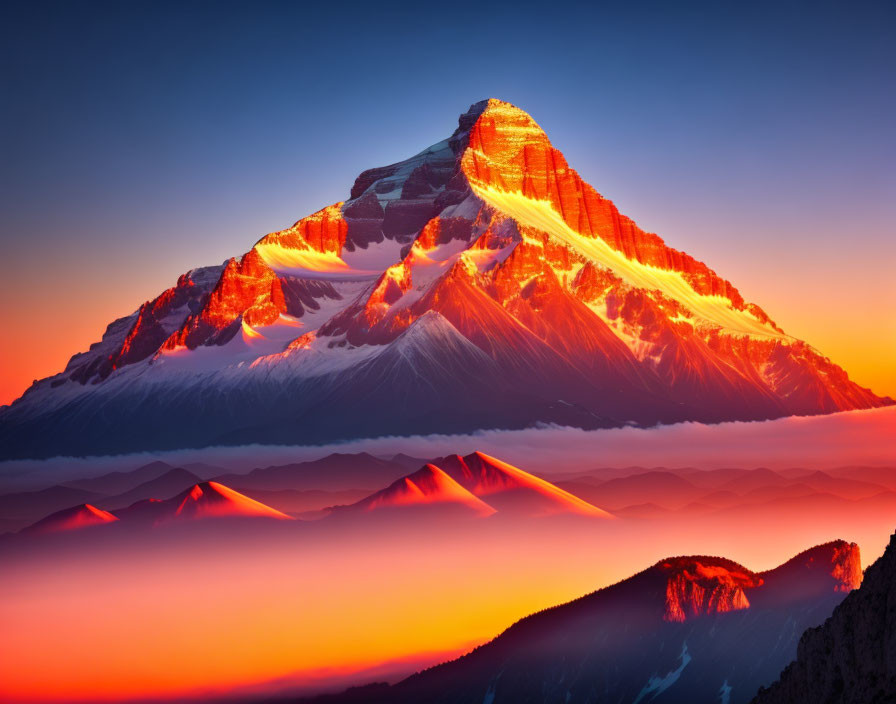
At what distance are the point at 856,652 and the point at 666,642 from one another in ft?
207

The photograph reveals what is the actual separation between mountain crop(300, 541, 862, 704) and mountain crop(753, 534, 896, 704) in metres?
51.0

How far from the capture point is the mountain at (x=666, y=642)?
4385 inches

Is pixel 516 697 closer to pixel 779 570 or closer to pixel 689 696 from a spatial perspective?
pixel 689 696

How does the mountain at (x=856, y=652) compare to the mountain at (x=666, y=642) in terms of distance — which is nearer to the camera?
the mountain at (x=856, y=652)

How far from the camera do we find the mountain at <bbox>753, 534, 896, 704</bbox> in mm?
53094

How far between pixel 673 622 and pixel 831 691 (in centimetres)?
6289

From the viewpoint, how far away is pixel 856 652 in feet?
181

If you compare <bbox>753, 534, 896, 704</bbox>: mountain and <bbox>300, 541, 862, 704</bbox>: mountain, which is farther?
<bbox>300, 541, 862, 704</bbox>: mountain

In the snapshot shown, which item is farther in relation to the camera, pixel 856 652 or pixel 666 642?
pixel 666 642

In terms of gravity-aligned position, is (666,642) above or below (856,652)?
below

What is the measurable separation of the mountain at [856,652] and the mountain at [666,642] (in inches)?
2007

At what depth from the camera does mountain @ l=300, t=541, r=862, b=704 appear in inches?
4385

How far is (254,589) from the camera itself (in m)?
199

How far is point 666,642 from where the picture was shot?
383 feet
